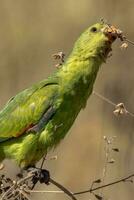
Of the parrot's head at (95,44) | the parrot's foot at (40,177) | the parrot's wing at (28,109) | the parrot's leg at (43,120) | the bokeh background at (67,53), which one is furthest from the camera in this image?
the bokeh background at (67,53)

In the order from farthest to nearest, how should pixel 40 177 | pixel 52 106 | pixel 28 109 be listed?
pixel 28 109 → pixel 52 106 → pixel 40 177

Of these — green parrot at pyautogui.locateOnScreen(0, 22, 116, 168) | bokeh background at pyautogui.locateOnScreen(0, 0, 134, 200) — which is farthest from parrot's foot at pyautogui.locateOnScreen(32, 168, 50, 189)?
bokeh background at pyautogui.locateOnScreen(0, 0, 134, 200)

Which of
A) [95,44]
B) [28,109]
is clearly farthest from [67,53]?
[95,44]

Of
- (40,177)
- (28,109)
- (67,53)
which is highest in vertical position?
(67,53)

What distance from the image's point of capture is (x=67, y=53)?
11.1m

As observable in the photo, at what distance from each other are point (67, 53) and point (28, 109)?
4.56 meters

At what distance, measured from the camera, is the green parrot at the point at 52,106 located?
21.0ft

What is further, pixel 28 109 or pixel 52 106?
pixel 28 109

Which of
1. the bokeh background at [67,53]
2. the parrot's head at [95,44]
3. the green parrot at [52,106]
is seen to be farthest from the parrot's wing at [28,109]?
the bokeh background at [67,53]

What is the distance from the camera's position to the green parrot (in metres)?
6.41

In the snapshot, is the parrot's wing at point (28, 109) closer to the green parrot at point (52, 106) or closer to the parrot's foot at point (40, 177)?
the green parrot at point (52, 106)

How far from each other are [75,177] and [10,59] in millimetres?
2110

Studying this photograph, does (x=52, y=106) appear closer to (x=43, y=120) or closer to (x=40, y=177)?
(x=43, y=120)

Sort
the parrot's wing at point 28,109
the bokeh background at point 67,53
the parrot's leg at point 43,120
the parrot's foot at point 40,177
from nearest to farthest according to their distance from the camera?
the parrot's foot at point 40,177 → the parrot's leg at point 43,120 → the parrot's wing at point 28,109 → the bokeh background at point 67,53
